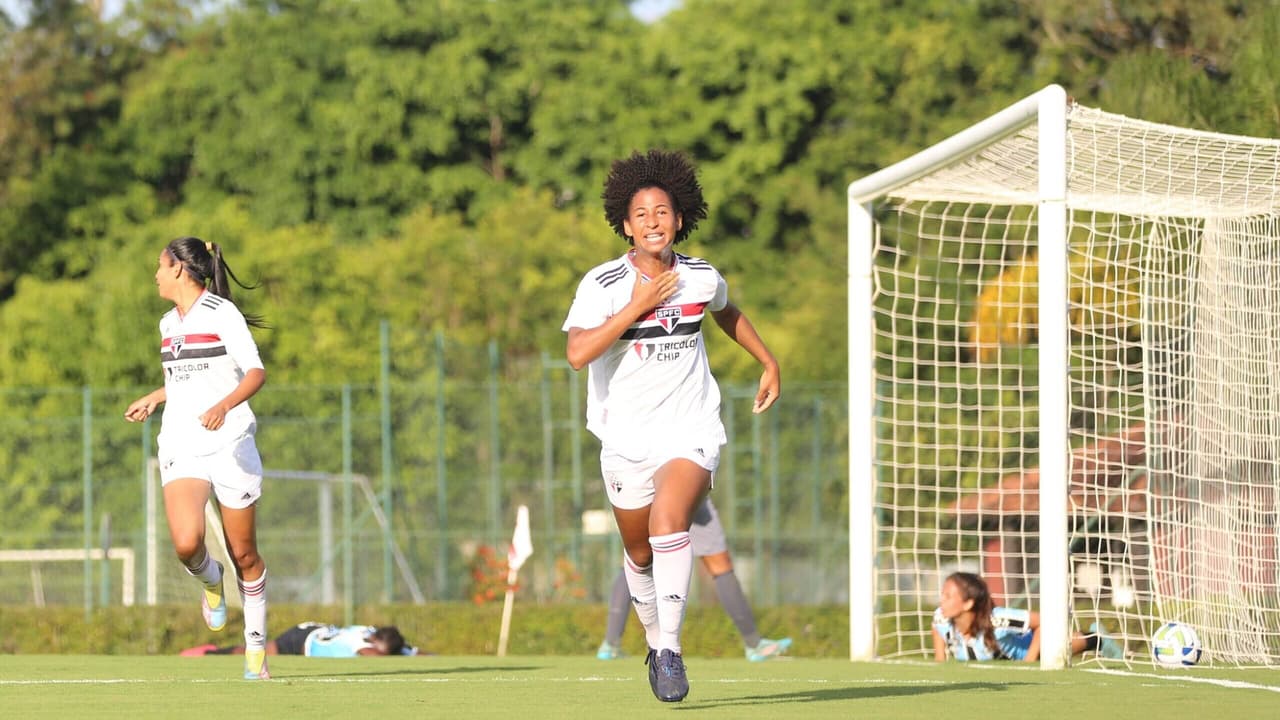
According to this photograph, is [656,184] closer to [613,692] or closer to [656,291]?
[656,291]

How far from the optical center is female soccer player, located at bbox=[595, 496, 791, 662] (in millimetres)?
12859

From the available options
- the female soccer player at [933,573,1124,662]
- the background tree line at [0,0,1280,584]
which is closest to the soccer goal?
the female soccer player at [933,573,1124,662]

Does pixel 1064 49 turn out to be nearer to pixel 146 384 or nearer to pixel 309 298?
pixel 309 298

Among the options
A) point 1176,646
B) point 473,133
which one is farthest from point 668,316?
point 473,133

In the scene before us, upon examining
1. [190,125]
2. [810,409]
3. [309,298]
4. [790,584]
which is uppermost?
[190,125]

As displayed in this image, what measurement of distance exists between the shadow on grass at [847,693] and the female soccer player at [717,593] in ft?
10.2

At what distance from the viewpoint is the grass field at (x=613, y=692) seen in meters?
7.73

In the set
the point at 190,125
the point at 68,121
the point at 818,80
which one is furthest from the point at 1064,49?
the point at 68,121

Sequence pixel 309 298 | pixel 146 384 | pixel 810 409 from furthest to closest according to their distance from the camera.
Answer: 1. pixel 309 298
2. pixel 146 384
3. pixel 810 409

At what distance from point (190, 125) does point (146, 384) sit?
909 cm

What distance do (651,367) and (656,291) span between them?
1.32 feet

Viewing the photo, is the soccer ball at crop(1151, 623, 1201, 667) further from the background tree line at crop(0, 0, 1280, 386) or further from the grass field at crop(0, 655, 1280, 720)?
the background tree line at crop(0, 0, 1280, 386)

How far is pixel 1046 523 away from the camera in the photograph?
1108cm

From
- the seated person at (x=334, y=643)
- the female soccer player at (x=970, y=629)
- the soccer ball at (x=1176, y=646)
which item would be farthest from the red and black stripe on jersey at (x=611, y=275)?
the seated person at (x=334, y=643)
